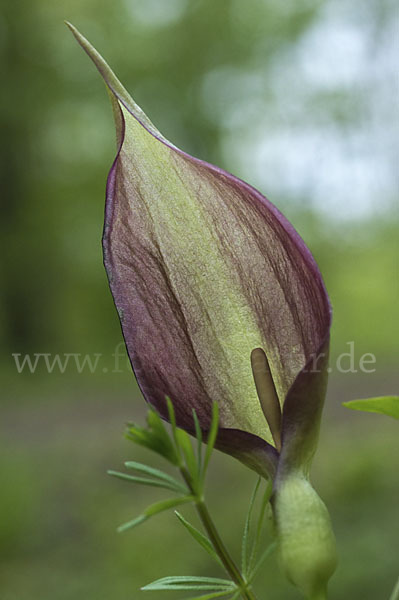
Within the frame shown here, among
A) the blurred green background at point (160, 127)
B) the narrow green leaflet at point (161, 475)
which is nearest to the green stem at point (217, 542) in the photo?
the narrow green leaflet at point (161, 475)

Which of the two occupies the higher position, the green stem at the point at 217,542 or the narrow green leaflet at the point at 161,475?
the narrow green leaflet at the point at 161,475

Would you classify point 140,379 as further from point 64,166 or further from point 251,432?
point 64,166

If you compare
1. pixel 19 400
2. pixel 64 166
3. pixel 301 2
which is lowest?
pixel 19 400

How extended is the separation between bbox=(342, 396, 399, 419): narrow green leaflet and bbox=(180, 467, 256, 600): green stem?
0.06 meters

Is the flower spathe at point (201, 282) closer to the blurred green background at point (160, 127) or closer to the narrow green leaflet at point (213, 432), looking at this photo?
the narrow green leaflet at point (213, 432)

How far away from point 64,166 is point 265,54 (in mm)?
2176

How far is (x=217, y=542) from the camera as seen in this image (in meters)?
0.13

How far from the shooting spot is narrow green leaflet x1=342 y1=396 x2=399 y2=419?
0.62ft

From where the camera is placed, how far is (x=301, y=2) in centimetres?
650

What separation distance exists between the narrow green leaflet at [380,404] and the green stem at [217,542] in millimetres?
59

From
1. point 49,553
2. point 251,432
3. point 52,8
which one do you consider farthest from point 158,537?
point 52,8

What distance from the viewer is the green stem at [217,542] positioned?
0.13 m

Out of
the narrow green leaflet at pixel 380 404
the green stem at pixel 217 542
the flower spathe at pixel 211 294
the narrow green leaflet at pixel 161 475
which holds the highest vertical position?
the flower spathe at pixel 211 294

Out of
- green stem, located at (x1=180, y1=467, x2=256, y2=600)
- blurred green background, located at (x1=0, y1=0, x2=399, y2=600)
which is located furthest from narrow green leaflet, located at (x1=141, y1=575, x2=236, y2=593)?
blurred green background, located at (x1=0, y1=0, x2=399, y2=600)
